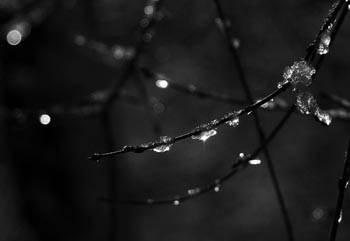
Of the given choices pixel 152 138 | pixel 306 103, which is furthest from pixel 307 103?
pixel 152 138

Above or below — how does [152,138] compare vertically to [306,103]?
above

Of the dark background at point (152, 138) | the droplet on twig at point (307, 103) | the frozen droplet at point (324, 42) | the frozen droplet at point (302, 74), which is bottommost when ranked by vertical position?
the droplet on twig at point (307, 103)

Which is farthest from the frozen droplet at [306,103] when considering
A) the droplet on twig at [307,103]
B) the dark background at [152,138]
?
the dark background at [152,138]

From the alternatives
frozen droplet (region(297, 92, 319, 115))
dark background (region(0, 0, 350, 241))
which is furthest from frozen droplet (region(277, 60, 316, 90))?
dark background (region(0, 0, 350, 241))

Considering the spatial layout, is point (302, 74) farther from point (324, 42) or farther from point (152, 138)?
point (152, 138)

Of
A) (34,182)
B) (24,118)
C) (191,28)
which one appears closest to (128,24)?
(191,28)

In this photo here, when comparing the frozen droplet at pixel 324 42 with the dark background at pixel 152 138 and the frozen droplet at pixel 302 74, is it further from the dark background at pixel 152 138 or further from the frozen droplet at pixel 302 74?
the dark background at pixel 152 138

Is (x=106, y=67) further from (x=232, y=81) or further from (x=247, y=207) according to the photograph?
(x=247, y=207)

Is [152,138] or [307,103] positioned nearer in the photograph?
[307,103]
